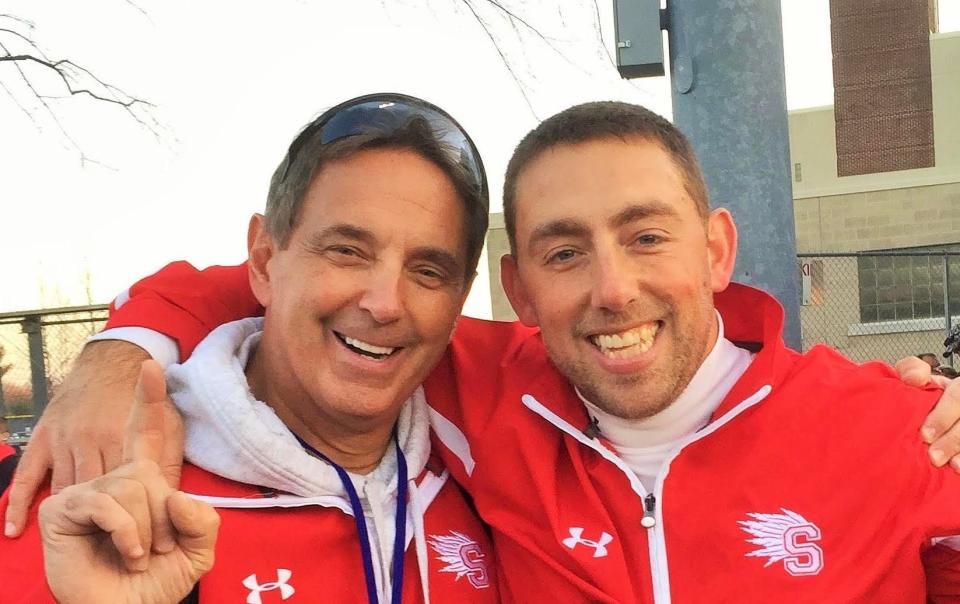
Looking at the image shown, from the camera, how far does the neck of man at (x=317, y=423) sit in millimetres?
2199

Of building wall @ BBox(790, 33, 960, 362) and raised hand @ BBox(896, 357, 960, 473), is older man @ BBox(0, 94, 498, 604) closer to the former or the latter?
raised hand @ BBox(896, 357, 960, 473)

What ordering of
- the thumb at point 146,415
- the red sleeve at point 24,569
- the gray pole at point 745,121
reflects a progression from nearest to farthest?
the thumb at point 146,415, the red sleeve at point 24,569, the gray pole at point 745,121

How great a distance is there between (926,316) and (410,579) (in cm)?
1801

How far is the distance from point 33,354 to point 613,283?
566 centimetres

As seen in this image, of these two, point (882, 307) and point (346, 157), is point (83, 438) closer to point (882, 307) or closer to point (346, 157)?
point (346, 157)

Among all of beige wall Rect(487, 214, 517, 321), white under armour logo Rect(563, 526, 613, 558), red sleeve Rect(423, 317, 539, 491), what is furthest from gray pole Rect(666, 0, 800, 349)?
beige wall Rect(487, 214, 517, 321)

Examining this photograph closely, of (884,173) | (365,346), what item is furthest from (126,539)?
(884,173)

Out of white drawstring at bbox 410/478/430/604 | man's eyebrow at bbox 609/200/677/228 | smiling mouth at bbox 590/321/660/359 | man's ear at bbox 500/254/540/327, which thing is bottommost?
white drawstring at bbox 410/478/430/604

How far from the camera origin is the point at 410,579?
6.95 ft

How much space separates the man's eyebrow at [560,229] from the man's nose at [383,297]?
0.35 metres

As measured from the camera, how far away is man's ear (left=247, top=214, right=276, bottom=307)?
232 centimetres

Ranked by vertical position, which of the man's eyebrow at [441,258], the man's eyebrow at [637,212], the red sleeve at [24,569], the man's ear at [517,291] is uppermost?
the man's eyebrow at [637,212]

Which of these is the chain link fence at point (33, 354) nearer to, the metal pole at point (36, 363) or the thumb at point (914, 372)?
the metal pole at point (36, 363)

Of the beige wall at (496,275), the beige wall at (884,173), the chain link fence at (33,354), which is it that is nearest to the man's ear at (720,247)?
the chain link fence at (33,354)
